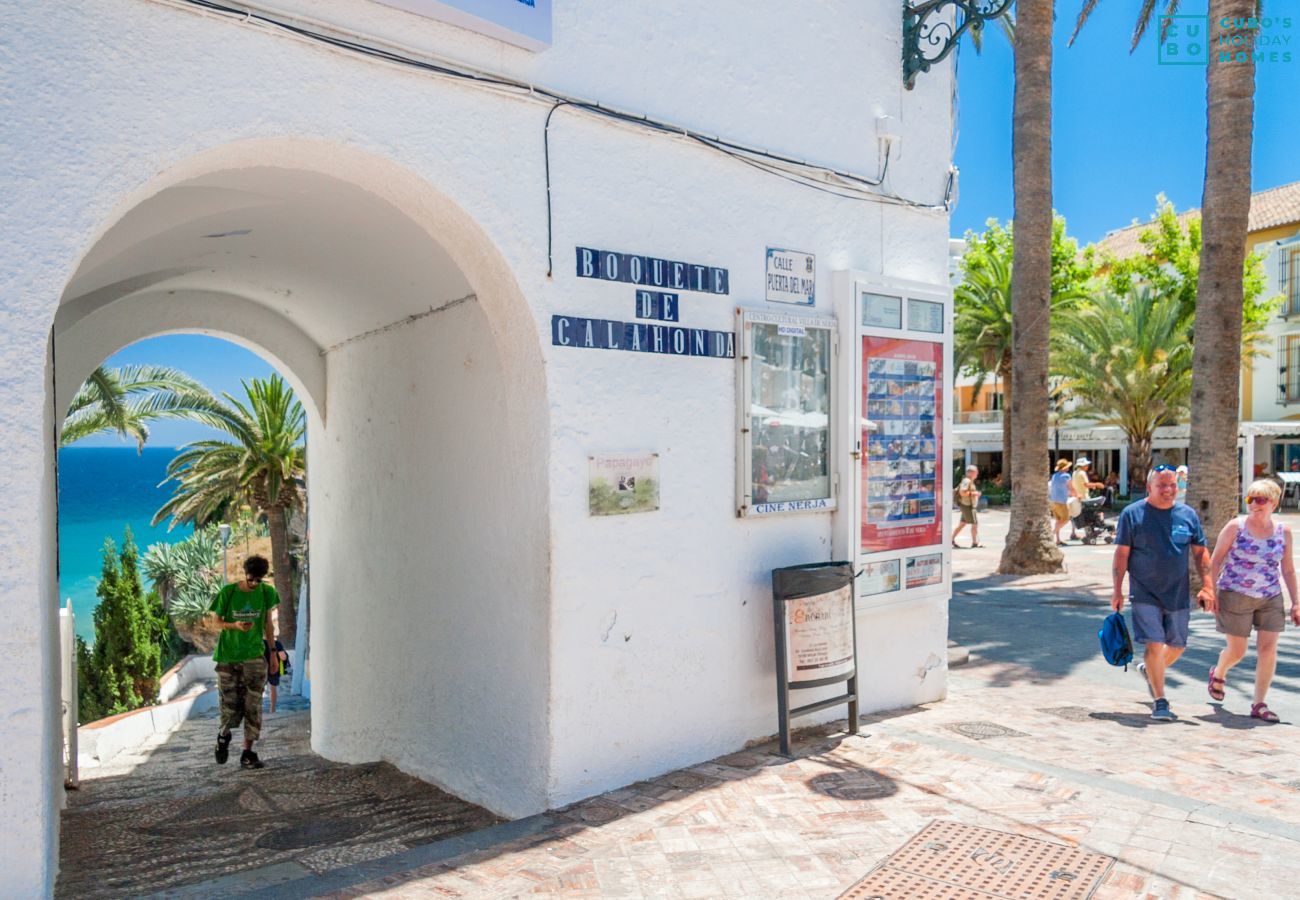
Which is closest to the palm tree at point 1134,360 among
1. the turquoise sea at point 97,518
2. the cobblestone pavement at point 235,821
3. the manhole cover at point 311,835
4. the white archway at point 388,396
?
the white archway at point 388,396

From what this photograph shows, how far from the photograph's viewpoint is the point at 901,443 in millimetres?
6922

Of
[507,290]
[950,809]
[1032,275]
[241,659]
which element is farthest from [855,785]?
[1032,275]

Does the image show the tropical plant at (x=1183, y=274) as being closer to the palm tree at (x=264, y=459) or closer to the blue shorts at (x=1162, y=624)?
the palm tree at (x=264, y=459)

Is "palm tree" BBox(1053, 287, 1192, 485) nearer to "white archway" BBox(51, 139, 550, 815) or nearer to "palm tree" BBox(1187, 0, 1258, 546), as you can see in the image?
"palm tree" BBox(1187, 0, 1258, 546)

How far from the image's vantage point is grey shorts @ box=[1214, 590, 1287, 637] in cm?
667

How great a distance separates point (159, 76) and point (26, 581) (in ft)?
6.39

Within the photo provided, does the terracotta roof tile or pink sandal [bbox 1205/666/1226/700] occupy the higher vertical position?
the terracotta roof tile

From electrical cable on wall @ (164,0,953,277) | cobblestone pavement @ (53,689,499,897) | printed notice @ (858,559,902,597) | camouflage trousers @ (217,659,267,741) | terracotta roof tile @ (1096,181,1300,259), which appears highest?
terracotta roof tile @ (1096,181,1300,259)

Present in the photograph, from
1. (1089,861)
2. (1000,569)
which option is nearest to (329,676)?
(1089,861)

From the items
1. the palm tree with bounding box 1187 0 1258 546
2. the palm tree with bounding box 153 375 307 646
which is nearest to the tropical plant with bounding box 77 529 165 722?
the palm tree with bounding box 153 375 307 646

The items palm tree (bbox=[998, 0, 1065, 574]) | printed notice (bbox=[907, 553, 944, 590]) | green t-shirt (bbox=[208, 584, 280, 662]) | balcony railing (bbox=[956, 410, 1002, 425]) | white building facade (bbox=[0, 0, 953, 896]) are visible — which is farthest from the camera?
balcony railing (bbox=[956, 410, 1002, 425])

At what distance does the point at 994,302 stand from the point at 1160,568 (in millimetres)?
25414

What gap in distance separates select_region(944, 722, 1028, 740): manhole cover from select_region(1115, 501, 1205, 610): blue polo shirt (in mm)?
1287

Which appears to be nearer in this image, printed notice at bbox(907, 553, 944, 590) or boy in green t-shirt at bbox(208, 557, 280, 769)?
printed notice at bbox(907, 553, 944, 590)
